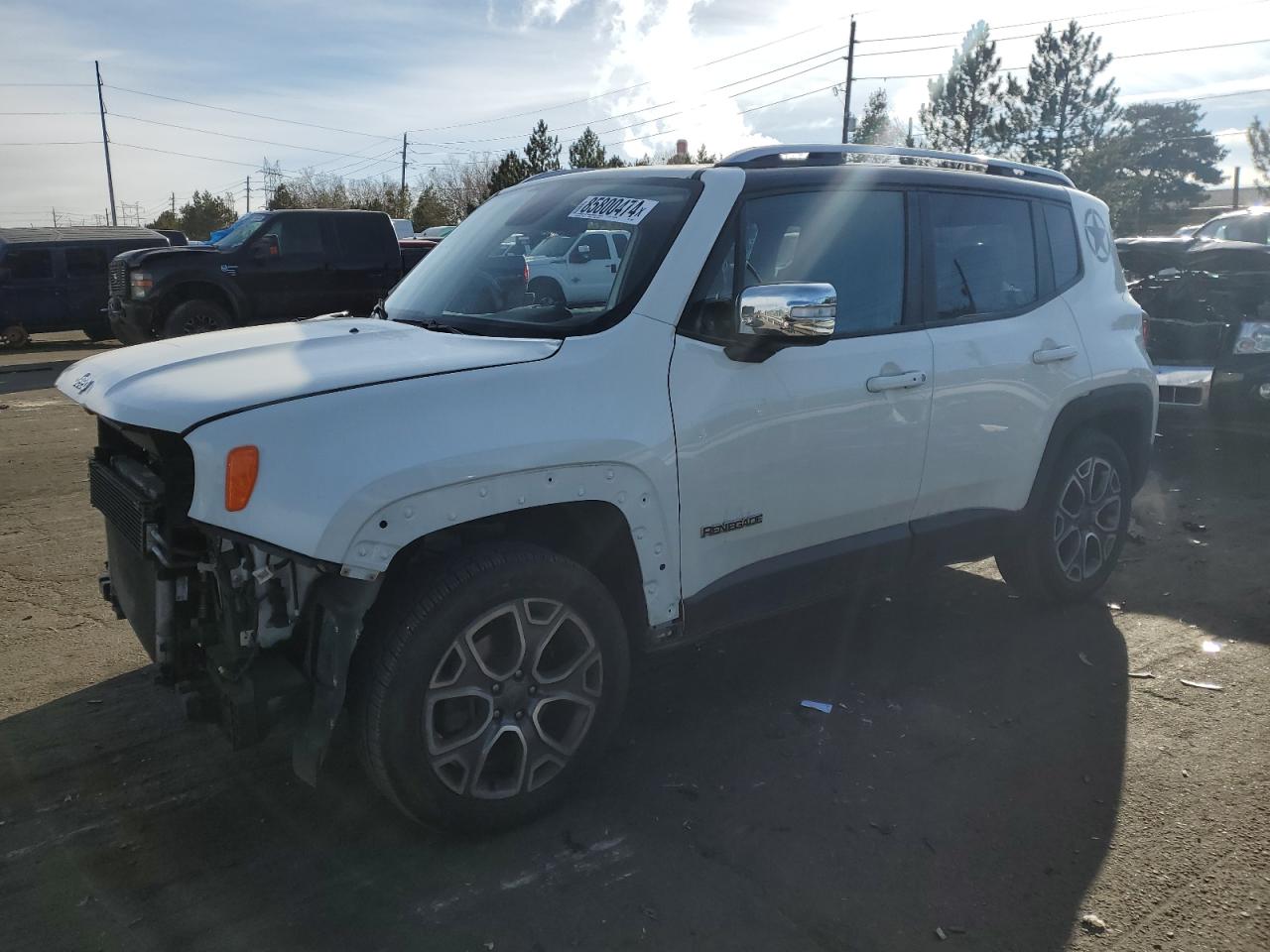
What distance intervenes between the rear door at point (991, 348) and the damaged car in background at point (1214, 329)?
3.63 meters

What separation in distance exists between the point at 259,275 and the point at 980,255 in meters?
12.4

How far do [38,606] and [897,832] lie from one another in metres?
4.09

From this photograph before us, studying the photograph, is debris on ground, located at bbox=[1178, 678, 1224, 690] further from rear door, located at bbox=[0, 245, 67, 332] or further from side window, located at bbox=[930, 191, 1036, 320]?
rear door, located at bbox=[0, 245, 67, 332]

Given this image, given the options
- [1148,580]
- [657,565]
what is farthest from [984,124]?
[657,565]

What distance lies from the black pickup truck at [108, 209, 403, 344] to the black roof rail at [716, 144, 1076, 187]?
10.4 metres

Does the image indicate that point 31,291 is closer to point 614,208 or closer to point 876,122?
point 614,208

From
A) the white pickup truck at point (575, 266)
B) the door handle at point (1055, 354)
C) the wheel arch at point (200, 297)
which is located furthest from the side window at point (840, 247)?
the wheel arch at point (200, 297)

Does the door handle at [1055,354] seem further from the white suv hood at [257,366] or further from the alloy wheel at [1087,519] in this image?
the white suv hood at [257,366]

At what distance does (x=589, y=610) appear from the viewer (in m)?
3.18

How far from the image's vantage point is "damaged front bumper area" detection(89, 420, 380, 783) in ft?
9.12

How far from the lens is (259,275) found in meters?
14.6

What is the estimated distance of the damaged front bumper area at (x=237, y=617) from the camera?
9.12ft

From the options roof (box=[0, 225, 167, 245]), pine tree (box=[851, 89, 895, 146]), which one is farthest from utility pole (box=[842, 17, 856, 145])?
roof (box=[0, 225, 167, 245])

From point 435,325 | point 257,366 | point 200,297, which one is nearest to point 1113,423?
point 435,325
